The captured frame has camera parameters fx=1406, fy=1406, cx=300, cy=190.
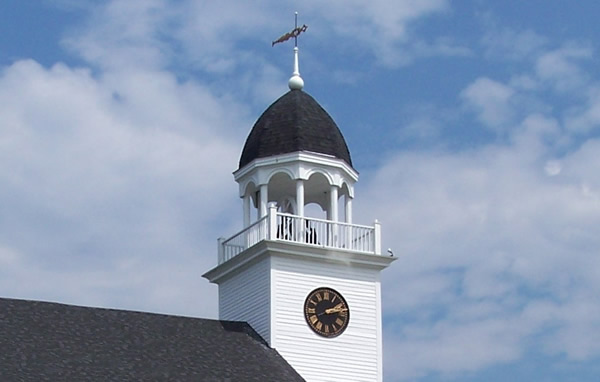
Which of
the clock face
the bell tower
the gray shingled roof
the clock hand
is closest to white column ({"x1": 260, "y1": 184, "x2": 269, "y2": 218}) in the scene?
the bell tower

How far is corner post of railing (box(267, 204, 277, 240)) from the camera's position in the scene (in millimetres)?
46263

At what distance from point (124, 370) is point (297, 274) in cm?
807

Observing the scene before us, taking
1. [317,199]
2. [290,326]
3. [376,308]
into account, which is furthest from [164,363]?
[317,199]

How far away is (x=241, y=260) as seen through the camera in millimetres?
47438

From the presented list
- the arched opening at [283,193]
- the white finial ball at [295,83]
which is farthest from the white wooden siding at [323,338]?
the white finial ball at [295,83]

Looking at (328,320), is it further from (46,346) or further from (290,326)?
(46,346)

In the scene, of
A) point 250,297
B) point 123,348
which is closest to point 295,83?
point 250,297

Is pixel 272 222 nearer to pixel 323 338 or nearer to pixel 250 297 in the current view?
pixel 250 297

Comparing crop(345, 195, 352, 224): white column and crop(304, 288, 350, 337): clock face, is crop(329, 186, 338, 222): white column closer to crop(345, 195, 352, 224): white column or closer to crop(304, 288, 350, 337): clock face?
crop(345, 195, 352, 224): white column

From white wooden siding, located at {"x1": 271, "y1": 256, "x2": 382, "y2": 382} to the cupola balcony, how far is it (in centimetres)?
75

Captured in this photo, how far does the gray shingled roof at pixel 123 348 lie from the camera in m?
39.8

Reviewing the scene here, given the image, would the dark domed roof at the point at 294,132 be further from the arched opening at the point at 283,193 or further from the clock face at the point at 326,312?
the clock face at the point at 326,312

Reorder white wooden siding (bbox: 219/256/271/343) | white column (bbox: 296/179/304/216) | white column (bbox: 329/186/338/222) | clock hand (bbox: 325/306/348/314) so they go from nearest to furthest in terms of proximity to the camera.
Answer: white wooden siding (bbox: 219/256/271/343) → clock hand (bbox: 325/306/348/314) → white column (bbox: 296/179/304/216) → white column (bbox: 329/186/338/222)

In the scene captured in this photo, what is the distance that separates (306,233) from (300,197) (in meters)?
1.26
